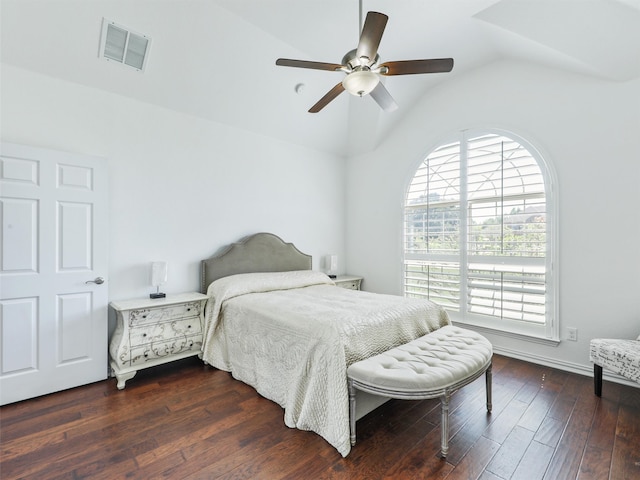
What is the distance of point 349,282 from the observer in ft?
15.9

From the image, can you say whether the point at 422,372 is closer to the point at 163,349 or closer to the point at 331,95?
the point at 331,95

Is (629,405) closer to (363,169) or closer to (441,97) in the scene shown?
(441,97)

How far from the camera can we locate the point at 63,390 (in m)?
2.69

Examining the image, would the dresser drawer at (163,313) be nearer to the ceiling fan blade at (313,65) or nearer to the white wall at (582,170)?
the ceiling fan blade at (313,65)

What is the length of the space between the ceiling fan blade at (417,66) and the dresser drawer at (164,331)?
2.85m

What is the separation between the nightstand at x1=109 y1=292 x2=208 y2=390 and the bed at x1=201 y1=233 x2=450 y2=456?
0.51 feet

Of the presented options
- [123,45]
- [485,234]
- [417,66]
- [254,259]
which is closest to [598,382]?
[485,234]

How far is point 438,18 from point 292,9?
136 centimetres

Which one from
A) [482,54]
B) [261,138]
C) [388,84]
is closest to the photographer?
[482,54]

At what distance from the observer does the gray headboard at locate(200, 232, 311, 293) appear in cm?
365

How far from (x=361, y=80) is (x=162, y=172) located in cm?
238

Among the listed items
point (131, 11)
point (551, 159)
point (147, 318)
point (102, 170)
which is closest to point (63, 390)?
point (147, 318)

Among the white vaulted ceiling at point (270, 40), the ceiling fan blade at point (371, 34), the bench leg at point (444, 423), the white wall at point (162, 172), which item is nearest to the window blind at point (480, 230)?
the white vaulted ceiling at point (270, 40)

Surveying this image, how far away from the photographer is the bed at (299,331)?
207cm
